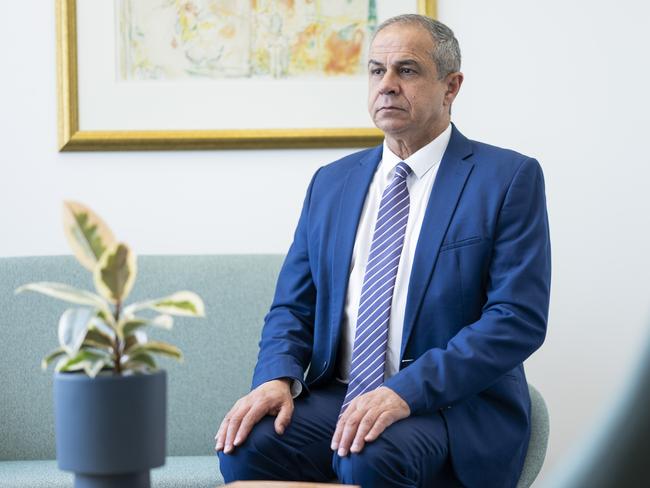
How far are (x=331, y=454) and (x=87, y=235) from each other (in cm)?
93

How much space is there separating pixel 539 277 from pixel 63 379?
117 centimetres

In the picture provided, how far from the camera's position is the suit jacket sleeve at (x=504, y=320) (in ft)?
6.10

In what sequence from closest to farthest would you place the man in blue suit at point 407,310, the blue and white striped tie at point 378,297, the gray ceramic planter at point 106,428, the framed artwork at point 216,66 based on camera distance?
the gray ceramic planter at point 106,428, the man in blue suit at point 407,310, the blue and white striped tie at point 378,297, the framed artwork at point 216,66

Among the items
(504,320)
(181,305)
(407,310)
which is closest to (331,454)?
(407,310)

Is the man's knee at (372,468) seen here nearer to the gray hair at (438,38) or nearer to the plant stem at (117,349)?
the plant stem at (117,349)

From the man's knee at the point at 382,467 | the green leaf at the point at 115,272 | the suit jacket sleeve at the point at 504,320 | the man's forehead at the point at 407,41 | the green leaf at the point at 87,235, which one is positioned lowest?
the man's knee at the point at 382,467

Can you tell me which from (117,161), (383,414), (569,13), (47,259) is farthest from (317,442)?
(569,13)

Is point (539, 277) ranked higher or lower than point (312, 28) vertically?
lower

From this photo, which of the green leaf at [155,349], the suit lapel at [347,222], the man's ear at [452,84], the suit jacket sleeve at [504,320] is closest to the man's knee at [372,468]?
the suit jacket sleeve at [504,320]

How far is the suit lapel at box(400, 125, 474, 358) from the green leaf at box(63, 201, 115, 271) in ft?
3.09

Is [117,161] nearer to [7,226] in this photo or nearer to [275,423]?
[7,226]

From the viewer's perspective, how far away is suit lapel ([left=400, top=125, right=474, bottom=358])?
2037 mm

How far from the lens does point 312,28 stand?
113 inches

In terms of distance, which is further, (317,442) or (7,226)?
(7,226)
